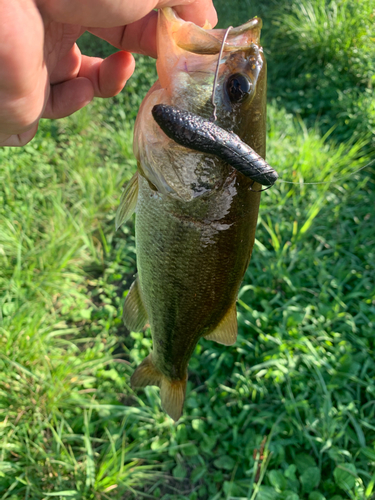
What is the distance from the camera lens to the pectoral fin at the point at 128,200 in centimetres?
149

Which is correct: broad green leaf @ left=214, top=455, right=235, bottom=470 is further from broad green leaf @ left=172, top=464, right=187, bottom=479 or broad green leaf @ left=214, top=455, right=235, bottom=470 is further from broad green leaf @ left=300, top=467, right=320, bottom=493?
broad green leaf @ left=300, top=467, right=320, bottom=493

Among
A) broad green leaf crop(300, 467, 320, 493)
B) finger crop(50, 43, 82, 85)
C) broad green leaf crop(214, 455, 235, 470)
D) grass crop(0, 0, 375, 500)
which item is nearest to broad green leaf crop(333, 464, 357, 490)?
grass crop(0, 0, 375, 500)

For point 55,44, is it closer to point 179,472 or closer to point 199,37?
point 199,37

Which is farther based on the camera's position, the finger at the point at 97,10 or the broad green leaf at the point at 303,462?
the broad green leaf at the point at 303,462

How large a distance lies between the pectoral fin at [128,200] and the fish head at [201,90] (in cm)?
21

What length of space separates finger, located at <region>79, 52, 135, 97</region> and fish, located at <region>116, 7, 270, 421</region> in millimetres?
819

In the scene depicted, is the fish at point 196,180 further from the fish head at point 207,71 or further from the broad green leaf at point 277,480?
the broad green leaf at point 277,480

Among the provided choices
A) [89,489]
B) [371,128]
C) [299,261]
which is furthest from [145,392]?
[371,128]

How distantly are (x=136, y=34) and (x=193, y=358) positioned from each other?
2.27m

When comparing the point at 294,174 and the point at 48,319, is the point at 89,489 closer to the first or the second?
the point at 48,319

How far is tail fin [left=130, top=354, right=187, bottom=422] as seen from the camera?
1.76 meters

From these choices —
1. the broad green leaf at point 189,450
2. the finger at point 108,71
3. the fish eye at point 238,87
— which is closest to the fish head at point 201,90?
the fish eye at point 238,87

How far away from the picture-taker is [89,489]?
2109mm

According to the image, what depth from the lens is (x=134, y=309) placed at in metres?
1.73
